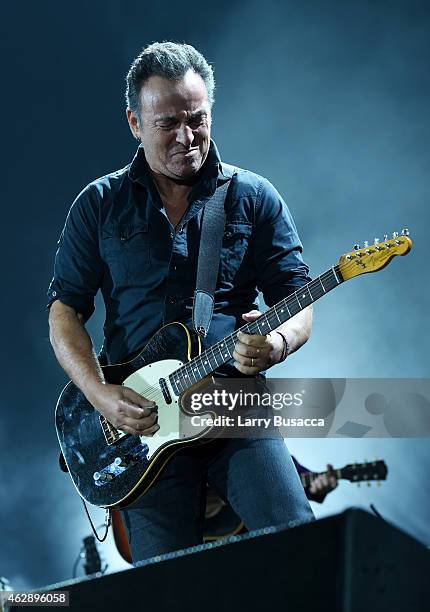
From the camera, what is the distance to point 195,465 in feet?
8.90

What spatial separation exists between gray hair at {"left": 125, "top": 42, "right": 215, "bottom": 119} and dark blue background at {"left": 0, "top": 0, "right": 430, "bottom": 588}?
7.34 ft

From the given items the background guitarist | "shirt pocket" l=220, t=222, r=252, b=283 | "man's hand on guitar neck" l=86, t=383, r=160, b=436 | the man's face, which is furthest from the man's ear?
"man's hand on guitar neck" l=86, t=383, r=160, b=436

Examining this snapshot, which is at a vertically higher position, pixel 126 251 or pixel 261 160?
pixel 261 160

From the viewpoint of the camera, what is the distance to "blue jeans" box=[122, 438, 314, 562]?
2508 millimetres

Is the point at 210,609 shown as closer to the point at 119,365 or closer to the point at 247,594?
the point at 247,594

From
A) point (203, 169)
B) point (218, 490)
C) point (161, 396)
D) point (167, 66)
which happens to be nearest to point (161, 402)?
point (161, 396)

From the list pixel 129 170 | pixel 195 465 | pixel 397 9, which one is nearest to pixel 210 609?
pixel 195 465

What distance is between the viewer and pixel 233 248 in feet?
9.64

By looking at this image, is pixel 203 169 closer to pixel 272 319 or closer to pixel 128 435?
pixel 272 319

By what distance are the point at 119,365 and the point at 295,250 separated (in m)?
0.69

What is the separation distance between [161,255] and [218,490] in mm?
788

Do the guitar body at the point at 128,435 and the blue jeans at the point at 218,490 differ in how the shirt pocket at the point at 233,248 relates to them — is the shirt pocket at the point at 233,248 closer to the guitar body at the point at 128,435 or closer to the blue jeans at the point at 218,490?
the guitar body at the point at 128,435

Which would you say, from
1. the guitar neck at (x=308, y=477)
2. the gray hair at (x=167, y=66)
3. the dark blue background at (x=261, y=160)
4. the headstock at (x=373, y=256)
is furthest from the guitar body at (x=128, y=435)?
the dark blue background at (x=261, y=160)

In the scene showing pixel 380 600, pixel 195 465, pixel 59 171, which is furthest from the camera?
pixel 59 171
